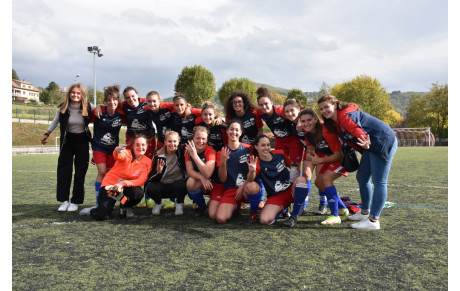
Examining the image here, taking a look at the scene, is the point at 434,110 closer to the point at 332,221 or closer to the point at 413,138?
the point at 413,138

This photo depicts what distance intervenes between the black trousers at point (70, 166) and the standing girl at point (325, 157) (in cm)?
312

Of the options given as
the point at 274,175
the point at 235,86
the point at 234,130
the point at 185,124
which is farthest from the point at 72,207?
the point at 235,86

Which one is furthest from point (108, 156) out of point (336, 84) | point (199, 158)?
point (336, 84)

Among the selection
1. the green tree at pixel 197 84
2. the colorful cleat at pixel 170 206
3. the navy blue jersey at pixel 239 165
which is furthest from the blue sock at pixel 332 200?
the green tree at pixel 197 84

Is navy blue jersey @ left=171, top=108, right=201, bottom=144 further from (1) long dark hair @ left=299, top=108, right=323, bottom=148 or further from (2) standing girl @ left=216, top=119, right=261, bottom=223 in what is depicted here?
(1) long dark hair @ left=299, top=108, right=323, bottom=148

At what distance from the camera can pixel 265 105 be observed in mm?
4730

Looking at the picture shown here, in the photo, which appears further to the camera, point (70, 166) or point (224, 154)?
point (70, 166)

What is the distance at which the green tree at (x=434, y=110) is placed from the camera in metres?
49.8

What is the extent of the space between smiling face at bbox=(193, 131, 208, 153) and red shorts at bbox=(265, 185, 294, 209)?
3.56 feet

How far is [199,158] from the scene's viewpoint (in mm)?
4422

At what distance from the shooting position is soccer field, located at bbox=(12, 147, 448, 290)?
93.7 inches

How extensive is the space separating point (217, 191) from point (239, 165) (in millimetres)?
518

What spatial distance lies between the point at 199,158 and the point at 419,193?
4020 mm

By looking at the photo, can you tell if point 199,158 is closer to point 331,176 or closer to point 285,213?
point 285,213
